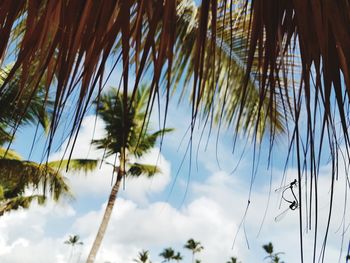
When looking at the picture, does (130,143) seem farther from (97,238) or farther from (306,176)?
Result: (306,176)

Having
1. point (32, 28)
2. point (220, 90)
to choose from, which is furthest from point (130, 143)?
point (32, 28)

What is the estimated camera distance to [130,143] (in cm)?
1281

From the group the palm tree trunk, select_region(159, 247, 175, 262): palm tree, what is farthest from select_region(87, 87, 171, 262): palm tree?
select_region(159, 247, 175, 262): palm tree

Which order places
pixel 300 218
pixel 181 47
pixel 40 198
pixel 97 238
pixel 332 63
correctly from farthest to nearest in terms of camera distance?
1. pixel 40 198
2. pixel 97 238
3. pixel 181 47
4. pixel 332 63
5. pixel 300 218

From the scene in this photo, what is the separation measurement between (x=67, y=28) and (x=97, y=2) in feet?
0.27

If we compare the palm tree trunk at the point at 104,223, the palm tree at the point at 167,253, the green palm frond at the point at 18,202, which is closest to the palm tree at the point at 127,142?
the palm tree trunk at the point at 104,223

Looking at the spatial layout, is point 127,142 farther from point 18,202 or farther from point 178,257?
point 178,257

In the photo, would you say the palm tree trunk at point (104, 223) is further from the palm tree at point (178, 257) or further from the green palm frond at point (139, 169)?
the palm tree at point (178, 257)

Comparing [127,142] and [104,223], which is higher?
[127,142]

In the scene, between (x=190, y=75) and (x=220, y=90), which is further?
(x=220, y=90)

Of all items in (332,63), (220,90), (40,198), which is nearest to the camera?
(332,63)

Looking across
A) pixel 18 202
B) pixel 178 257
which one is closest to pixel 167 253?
pixel 178 257

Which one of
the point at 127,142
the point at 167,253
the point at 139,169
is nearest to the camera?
the point at 127,142

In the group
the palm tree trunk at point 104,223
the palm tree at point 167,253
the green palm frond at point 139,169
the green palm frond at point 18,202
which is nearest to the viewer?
the palm tree trunk at point 104,223
